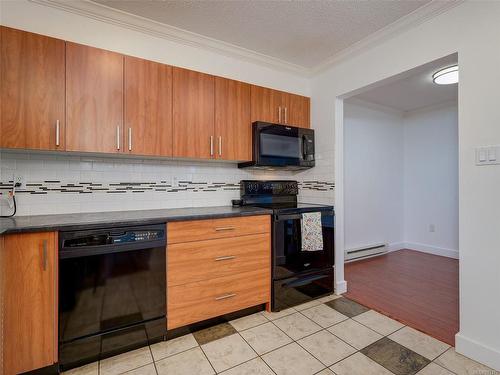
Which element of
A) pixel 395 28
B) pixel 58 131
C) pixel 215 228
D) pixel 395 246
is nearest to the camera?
pixel 58 131

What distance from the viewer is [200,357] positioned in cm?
171

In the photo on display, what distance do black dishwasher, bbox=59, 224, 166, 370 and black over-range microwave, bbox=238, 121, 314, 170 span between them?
3.93ft

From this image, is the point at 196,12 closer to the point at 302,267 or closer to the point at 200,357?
the point at 302,267

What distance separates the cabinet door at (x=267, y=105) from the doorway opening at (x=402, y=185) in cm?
152

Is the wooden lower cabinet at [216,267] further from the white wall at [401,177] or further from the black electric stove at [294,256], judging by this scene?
the white wall at [401,177]

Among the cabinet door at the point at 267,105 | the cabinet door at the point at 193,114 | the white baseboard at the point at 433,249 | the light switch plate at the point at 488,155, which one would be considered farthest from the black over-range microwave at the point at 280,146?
the white baseboard at the point at 433,249

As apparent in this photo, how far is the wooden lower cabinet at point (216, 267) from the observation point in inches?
74.1

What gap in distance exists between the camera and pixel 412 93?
3572 millimetres

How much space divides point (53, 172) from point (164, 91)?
3.55ft

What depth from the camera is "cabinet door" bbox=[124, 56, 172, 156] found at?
78.1 inches

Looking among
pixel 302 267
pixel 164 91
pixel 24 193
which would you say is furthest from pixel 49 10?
pixel 302 267

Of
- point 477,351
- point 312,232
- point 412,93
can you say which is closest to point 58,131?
point 312,232

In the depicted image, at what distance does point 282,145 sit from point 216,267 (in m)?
1.39

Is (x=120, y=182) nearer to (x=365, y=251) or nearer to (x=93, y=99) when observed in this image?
(x=93, y=99)
